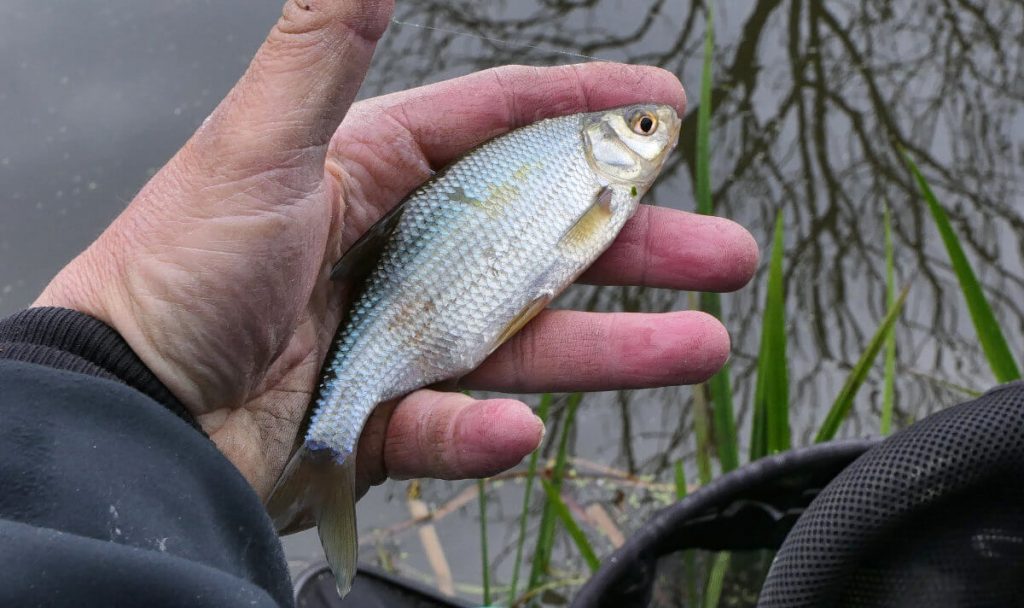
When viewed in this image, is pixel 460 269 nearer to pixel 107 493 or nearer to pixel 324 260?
pixel 324 260

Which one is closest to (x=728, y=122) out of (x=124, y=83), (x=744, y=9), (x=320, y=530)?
(x=744, y=9)

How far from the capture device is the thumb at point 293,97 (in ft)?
5.55

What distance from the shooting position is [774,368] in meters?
2.49

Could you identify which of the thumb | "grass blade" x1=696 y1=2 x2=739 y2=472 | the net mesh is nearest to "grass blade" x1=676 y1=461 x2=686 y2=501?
"grass blade" x1=696 y1=2 x2=739 y2=472

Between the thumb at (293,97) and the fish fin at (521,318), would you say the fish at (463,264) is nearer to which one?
the fish fin at (521,318)

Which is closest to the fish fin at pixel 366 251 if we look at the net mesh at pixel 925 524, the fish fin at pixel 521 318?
the fish fin at pixel 521 318

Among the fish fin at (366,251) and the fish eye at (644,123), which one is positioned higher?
the fish eye at (644,123)

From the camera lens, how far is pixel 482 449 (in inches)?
79.7

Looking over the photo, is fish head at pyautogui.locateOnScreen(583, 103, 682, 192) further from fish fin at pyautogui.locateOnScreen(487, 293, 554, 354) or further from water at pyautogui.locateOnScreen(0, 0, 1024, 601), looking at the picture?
water at pyautogui.locateOnScreen(0, 0, 1024, 601)

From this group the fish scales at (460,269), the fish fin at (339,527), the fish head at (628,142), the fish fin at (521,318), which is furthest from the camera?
the fish head at (628,142)

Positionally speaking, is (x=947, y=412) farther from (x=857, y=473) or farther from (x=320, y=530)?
(x=320, y=530)

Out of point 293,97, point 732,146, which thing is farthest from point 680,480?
point 732,146

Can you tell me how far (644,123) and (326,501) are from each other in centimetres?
112

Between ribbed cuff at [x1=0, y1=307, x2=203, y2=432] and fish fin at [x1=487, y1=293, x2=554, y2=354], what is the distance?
26.6 inches
